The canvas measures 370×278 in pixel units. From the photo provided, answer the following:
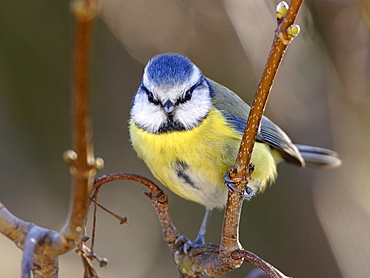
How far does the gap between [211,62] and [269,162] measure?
1.34 metres

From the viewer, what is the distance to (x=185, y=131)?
1.73 meters

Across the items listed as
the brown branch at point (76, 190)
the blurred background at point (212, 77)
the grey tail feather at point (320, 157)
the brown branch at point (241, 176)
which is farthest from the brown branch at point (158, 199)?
the blurred background at point (212, 77)

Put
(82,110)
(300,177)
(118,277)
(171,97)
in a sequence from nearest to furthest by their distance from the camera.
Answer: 1. (82,110)
2. (171,97)
3. (118,277)
4. (300,177)

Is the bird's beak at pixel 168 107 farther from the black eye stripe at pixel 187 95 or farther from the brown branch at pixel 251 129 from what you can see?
the brown branch at pixel 251 129

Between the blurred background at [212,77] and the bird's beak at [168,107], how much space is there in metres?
1.07

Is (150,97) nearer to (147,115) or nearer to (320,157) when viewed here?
(147,115)

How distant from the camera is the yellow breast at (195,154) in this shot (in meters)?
1.71

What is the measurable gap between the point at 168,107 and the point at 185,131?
0.36ft

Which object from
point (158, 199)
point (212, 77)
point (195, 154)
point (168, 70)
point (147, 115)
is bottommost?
point (158, 199)

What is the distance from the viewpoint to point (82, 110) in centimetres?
60

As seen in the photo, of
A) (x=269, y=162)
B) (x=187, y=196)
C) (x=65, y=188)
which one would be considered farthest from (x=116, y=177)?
(x=65, y=188)

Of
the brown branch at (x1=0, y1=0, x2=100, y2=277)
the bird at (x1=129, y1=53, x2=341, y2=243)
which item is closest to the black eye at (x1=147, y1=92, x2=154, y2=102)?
the bird at (x1=129, y1=53, x2=341, y2=243)

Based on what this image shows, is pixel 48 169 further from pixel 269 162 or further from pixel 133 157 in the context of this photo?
pixel 269 162

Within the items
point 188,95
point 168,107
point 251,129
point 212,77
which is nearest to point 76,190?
point 251,129
